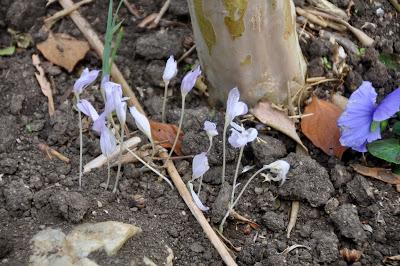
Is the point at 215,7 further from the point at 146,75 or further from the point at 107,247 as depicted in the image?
the point at 107,247

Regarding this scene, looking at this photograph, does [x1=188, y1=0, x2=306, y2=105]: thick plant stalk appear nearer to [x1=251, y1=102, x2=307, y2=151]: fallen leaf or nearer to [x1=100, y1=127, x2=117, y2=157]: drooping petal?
[x1=251, y1=102, x2=307, y2=151]: fallen leaf

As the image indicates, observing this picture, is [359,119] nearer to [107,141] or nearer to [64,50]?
[107,141]

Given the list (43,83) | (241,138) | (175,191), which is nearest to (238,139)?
(241,138)

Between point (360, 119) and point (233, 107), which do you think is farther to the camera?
point (360, 119)

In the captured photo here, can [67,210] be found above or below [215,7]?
below

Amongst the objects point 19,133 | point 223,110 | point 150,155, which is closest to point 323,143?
point 223,110
